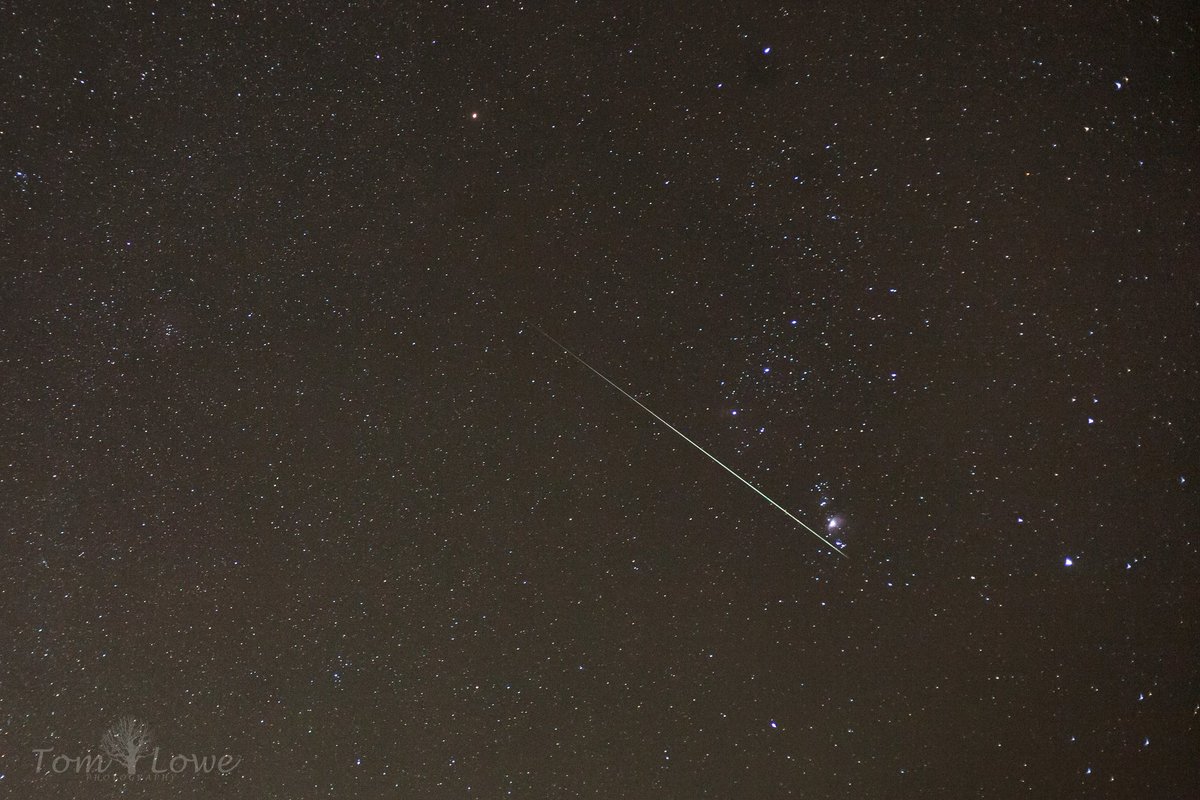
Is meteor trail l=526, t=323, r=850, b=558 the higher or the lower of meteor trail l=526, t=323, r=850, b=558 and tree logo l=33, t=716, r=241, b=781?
the higher

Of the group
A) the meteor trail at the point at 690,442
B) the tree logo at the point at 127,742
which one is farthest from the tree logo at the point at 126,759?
the meteor trail at the point at 690,442

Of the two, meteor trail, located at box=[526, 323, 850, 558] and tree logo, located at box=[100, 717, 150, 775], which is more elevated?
meteor trail, located at box=[526, 323, 850, 558]

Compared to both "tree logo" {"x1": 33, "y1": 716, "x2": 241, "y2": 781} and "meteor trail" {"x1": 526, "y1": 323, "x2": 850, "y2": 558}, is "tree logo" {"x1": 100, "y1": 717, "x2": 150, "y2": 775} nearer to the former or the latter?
"tree logo" {"x1": 33, "y1": 716, "x2": 241, "y2": 781}

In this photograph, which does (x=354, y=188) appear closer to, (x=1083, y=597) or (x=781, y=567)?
(x=781, y=567)

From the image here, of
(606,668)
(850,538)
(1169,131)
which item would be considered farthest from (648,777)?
(1169,131)

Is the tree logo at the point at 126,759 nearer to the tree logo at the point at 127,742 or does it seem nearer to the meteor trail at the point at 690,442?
the tree logo at the point at 127,742

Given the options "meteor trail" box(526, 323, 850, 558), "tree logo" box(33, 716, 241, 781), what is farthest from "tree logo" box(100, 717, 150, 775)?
"meteor trail" box(526, 323, 850, 558)

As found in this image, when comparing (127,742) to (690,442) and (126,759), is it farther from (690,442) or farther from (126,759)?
(690,442)

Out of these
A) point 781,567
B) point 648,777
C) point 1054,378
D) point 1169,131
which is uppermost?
point 1169,131
